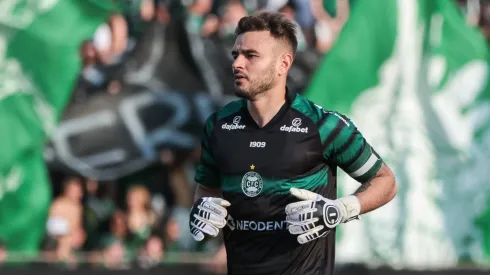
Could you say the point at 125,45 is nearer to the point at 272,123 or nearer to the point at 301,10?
the point at 301,10

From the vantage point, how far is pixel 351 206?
16.9ft

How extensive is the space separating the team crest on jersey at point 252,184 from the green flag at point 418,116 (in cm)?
733

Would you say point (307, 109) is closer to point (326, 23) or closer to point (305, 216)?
point (305, 216)

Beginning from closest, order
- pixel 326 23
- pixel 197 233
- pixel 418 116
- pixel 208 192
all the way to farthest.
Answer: pixel 197 233, pixel 208 192, pixel 326 23, pixel 418 116

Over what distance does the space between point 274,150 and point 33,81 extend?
7819 millimetres

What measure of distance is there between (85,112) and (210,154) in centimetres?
721

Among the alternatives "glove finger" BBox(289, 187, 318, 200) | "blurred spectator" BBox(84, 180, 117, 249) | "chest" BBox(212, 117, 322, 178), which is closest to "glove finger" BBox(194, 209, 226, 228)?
"chest" BBox(212, 117, 322, 178)

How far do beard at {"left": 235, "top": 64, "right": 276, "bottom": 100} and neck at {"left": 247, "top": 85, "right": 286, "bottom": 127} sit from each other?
1.7 inches

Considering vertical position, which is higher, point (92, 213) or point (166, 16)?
point (166, 16)

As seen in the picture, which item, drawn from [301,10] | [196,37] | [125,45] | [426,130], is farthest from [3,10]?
[426,130]

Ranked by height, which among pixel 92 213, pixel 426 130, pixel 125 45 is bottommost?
pixel 92 213

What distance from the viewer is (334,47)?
41.6 feet

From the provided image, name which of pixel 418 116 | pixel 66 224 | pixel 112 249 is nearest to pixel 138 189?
pixel 112 249

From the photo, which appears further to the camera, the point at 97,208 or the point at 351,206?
the point at 97,208
